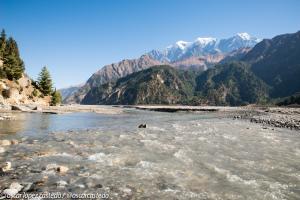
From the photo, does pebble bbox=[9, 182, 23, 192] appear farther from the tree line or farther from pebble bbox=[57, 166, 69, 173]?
the tree line

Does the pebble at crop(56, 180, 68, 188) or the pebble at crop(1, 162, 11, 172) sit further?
the pebble at crop(1, 162, 11, 172)

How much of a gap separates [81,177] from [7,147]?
9649mm

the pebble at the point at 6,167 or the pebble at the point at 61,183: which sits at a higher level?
the pebble at the point at 6,167

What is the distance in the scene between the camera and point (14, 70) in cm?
10312

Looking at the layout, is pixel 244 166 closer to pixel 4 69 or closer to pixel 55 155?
pixel 55 155

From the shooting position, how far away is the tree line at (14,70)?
4022 inches

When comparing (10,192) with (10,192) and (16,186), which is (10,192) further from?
(16,186)

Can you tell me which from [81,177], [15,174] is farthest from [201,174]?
[15,174]

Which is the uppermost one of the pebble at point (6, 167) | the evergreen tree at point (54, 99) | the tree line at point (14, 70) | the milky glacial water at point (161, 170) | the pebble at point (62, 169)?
the tree line at point (14, 70)

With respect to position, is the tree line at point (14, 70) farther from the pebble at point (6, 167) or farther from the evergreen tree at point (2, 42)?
the pebble at point (6, 167)

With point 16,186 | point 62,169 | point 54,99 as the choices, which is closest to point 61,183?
point 16,186

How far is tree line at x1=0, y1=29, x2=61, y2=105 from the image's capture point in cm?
10216

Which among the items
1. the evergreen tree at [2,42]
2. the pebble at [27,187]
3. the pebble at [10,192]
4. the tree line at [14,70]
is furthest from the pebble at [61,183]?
the evergreen tree at [2,42]

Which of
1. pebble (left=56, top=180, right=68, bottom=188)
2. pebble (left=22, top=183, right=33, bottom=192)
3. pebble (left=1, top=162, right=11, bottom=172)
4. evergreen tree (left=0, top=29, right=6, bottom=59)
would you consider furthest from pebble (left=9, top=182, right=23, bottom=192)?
evergreen tree (left=0, top=29, right=6, bottom=59)
